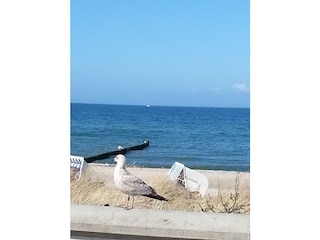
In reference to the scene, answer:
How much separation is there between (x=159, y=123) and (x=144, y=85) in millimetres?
277

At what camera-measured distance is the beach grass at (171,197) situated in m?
2.41

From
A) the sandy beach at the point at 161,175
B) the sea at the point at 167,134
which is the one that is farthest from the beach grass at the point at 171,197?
the sea at the point at 167,134

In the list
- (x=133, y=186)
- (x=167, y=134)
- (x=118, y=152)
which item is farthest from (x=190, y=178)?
(x=118, y=152)

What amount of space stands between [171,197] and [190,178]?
0.13 meters

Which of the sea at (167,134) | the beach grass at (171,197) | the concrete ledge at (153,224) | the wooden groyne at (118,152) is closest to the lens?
the concrete ledge at (153,224)

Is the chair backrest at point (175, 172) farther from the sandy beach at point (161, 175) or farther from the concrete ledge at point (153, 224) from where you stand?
the concrete ledge at point (153, 224)

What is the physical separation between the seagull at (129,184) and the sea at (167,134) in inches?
3.7

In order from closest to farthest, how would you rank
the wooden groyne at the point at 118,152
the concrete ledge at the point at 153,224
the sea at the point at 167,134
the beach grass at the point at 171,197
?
the concrete ledge at the point at 153,224 < the beach grass at the point at 171,197 < the sea at the point at 167,134 < the wooden groyne at the point at 118,152

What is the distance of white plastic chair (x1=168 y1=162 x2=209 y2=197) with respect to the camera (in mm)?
2490
